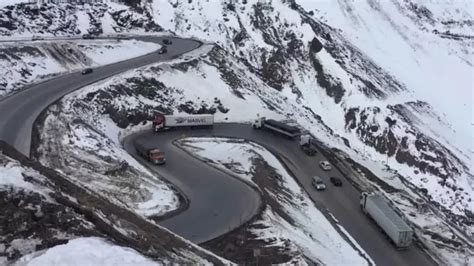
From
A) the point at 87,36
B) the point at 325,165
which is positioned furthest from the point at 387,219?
the point at 87,36

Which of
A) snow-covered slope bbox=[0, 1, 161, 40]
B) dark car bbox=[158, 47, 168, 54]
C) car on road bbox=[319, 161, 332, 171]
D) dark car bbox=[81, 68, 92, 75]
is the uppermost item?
snow-covered slope bbox=[0, 1, 161, 40]

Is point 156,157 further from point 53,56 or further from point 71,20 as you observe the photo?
point 71,20

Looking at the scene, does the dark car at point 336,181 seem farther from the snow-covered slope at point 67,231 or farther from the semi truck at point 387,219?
the snow-covered slope at point 67,231

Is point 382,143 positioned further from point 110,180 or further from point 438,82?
point 110,180

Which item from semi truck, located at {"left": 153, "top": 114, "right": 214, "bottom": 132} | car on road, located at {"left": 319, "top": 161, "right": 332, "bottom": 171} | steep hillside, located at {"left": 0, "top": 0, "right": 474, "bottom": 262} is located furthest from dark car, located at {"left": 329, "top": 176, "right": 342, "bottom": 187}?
semi truck, located at {"left": 153, "top": 114, "right": 214, "bottom": 132}

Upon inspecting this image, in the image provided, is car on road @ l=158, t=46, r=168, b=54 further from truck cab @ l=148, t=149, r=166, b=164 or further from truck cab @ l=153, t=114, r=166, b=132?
truck cab @ l=148, t=149, r=166, b=164

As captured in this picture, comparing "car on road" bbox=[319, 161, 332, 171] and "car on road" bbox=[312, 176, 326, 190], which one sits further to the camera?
"car on road" bbox=[319, 161, 332, 171]
